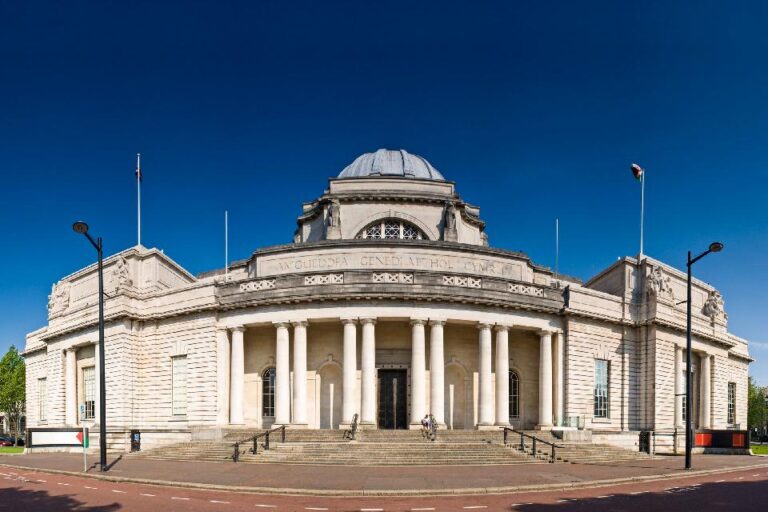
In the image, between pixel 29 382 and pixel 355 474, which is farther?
pixel 29 382

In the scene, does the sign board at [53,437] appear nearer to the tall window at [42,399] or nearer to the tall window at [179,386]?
the tall window at [179,386]

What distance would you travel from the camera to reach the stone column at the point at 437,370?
1374 inches

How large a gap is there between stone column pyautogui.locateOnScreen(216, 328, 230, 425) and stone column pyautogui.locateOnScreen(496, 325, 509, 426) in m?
16.9

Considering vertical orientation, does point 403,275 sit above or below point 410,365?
above

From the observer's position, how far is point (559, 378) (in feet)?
127

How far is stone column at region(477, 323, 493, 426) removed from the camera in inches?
1417

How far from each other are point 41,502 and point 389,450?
14732 mm

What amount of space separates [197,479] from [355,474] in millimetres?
5678

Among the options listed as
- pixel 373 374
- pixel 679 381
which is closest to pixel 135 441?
pixel 373 374

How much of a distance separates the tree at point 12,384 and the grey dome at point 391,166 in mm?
50505

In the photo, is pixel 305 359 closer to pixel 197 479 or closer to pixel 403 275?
pixel 403 275

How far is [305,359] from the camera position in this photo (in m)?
36.2

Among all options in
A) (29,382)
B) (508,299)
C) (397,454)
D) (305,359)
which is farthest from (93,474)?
(29,382)

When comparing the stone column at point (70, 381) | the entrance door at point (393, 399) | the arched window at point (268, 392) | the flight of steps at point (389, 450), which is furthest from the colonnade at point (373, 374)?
the stone column at point (70, 381)
